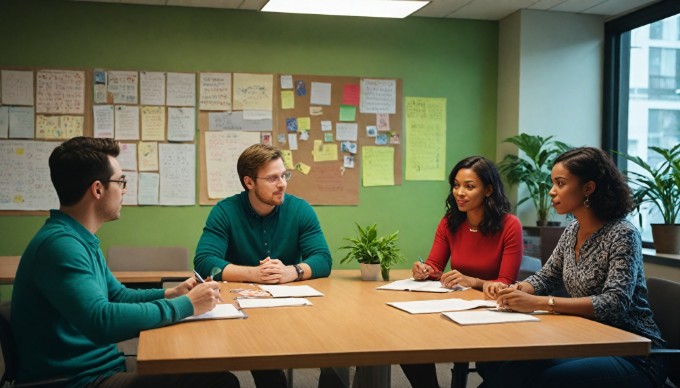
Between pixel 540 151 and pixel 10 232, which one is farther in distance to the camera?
pixel 540 151

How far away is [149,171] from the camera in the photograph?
547 centimetres

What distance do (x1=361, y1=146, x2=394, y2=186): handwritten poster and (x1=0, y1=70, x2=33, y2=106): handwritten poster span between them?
247 centimetres

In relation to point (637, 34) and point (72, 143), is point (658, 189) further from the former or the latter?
point (72, 143)

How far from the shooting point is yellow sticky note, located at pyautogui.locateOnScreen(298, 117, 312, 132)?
224 inches

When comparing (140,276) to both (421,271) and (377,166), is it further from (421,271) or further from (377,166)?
(377,166)

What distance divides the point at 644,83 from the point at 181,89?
3.42 metres

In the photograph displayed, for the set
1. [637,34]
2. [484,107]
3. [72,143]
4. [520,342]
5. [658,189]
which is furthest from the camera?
[484,107]

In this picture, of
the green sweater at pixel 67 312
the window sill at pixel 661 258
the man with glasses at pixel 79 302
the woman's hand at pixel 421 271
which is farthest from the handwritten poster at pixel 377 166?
the green sweater at pixel 67 312

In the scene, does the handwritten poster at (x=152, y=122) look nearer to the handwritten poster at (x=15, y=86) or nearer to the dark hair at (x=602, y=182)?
the handwritten poster at (x=15, y=86)

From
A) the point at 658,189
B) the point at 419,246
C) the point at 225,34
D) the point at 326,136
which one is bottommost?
the point at 419,246

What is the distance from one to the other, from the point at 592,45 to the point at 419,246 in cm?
208

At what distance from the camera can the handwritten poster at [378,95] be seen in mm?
5828

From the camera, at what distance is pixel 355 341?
1.94m

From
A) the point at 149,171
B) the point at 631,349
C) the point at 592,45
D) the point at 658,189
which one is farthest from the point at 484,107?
the point at 631,349
